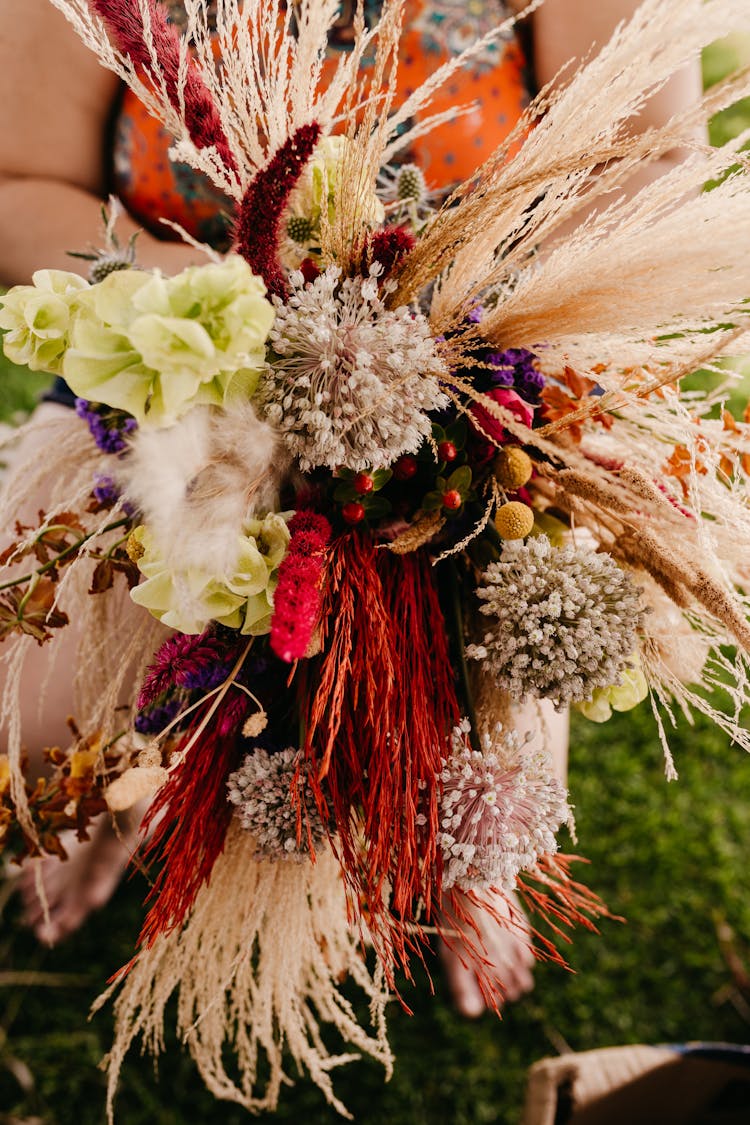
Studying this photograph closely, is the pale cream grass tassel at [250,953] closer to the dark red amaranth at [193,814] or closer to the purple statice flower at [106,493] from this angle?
the dark red amaranth at [193,814]

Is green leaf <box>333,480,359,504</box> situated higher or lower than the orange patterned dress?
lower

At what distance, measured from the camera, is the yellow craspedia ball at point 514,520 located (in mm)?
563

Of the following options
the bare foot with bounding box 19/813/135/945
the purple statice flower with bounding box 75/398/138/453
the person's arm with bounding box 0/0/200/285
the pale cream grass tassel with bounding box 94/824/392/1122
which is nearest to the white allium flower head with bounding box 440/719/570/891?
the pale cream grass tassel with bounding box 94/824/392/1122

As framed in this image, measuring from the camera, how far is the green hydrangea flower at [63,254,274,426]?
434 millimetres

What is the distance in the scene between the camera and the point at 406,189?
71cm

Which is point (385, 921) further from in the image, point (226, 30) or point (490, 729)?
point (226, 30)

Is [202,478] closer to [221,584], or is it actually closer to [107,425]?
[221,584]

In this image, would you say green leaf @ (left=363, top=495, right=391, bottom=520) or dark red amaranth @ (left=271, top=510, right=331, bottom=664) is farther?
green leaf @ (left=363, top=495, right=391, bottom=520)

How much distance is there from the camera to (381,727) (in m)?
0.56

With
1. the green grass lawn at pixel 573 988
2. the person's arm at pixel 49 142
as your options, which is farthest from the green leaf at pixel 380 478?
the green grass lawn at pixel 573 988

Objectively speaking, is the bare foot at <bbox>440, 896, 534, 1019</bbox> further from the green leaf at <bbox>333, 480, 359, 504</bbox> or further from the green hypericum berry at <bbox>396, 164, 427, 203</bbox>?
the green hypericum berry at <bbox>396, 164, 427, 203</bbox>

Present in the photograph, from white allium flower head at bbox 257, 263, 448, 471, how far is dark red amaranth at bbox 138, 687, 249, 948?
219 mm

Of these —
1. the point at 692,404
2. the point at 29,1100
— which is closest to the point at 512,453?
the point at 692,404

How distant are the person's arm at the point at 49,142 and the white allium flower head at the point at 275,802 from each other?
0.68 metres
